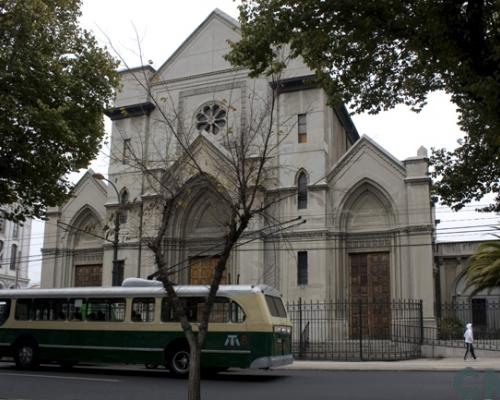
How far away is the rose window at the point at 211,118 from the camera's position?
33.2 meters

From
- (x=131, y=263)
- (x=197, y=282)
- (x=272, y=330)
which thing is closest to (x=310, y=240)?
(x=197, y=282)

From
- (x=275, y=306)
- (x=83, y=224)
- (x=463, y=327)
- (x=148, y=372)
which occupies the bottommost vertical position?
(x=148, y=372)

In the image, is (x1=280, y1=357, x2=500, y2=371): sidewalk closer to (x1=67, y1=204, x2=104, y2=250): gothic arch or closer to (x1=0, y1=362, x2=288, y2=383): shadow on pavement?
(x1=0, y1=362, x2=288, y2=383): shadow on pavement

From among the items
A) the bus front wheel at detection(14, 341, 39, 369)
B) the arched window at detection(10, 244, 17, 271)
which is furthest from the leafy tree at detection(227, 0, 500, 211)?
the arched window at detection(10, 244, 17, 271)

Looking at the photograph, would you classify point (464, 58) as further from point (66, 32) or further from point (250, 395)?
point (66, 32)

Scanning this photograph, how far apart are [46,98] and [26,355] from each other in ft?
27.1

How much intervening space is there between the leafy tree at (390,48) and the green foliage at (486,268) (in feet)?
49.4

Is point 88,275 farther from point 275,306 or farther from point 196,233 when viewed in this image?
point 275,306

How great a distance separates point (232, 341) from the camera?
16453mm

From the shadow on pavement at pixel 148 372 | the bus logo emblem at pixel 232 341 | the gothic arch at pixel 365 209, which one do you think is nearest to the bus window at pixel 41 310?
the shadow on pavement at pixel 148 372

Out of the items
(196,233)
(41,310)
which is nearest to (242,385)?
(41,310)

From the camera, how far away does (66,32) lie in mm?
17531

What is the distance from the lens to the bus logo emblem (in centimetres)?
1639

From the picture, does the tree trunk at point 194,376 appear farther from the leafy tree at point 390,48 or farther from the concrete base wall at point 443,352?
the concrete base wall at point 443,352
